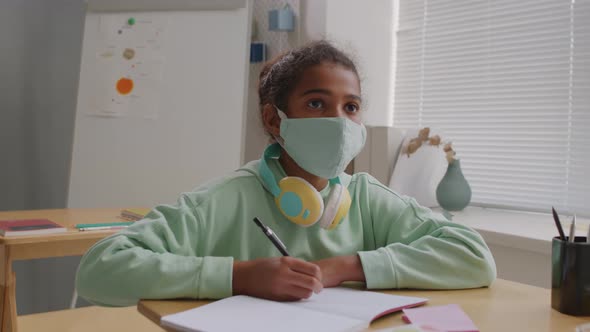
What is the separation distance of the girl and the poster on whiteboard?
4.14ft

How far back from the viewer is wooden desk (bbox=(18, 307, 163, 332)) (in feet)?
5.18

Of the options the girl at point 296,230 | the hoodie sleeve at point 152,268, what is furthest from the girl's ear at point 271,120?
the hoodie sleeve at point 152,268

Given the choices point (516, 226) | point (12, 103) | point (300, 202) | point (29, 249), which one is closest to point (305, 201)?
point (300, 202)

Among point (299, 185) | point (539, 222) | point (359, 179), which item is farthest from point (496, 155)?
point (299, 185)

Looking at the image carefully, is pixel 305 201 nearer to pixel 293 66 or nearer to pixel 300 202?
pixel 300 202

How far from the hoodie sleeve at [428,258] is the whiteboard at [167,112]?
1355 mm

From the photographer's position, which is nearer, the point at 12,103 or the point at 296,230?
the point at 296,230

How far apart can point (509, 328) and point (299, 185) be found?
1.36 ft

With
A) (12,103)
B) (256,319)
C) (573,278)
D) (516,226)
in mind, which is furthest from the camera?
(12,103)

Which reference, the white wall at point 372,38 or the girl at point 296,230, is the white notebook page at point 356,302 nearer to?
the girl at point 296,230

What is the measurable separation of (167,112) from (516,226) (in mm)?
1453

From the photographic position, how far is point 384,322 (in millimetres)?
698

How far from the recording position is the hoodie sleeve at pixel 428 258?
88 cm

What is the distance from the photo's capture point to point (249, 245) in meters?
0.99
